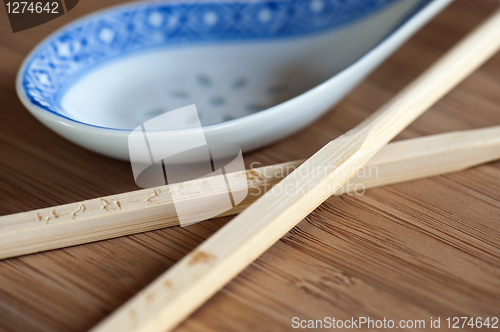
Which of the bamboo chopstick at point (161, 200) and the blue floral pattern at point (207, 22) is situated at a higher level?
the blue floral pattern at point (207, 22)

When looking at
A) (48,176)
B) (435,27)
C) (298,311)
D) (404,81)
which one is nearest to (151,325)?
(298,311)

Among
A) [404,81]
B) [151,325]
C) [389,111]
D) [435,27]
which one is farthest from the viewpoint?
[435,27]

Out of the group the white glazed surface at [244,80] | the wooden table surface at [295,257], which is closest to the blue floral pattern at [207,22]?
the white glazed surface at [244,80]

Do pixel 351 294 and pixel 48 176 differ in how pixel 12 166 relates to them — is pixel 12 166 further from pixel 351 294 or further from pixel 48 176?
pixel 351 294

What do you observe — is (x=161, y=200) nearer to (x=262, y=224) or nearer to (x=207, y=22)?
(x=262, y=224)

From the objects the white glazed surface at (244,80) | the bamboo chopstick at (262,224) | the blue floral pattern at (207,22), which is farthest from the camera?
the blue floral pattern at (207,22)

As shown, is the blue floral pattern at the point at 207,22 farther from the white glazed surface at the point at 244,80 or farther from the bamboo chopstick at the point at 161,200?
the bamboo chopstick at the point at 161,200

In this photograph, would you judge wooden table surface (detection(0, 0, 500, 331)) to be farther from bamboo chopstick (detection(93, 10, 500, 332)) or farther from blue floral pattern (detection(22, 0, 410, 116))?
blue floral pattern (detection(22, 0, 410, 116))
